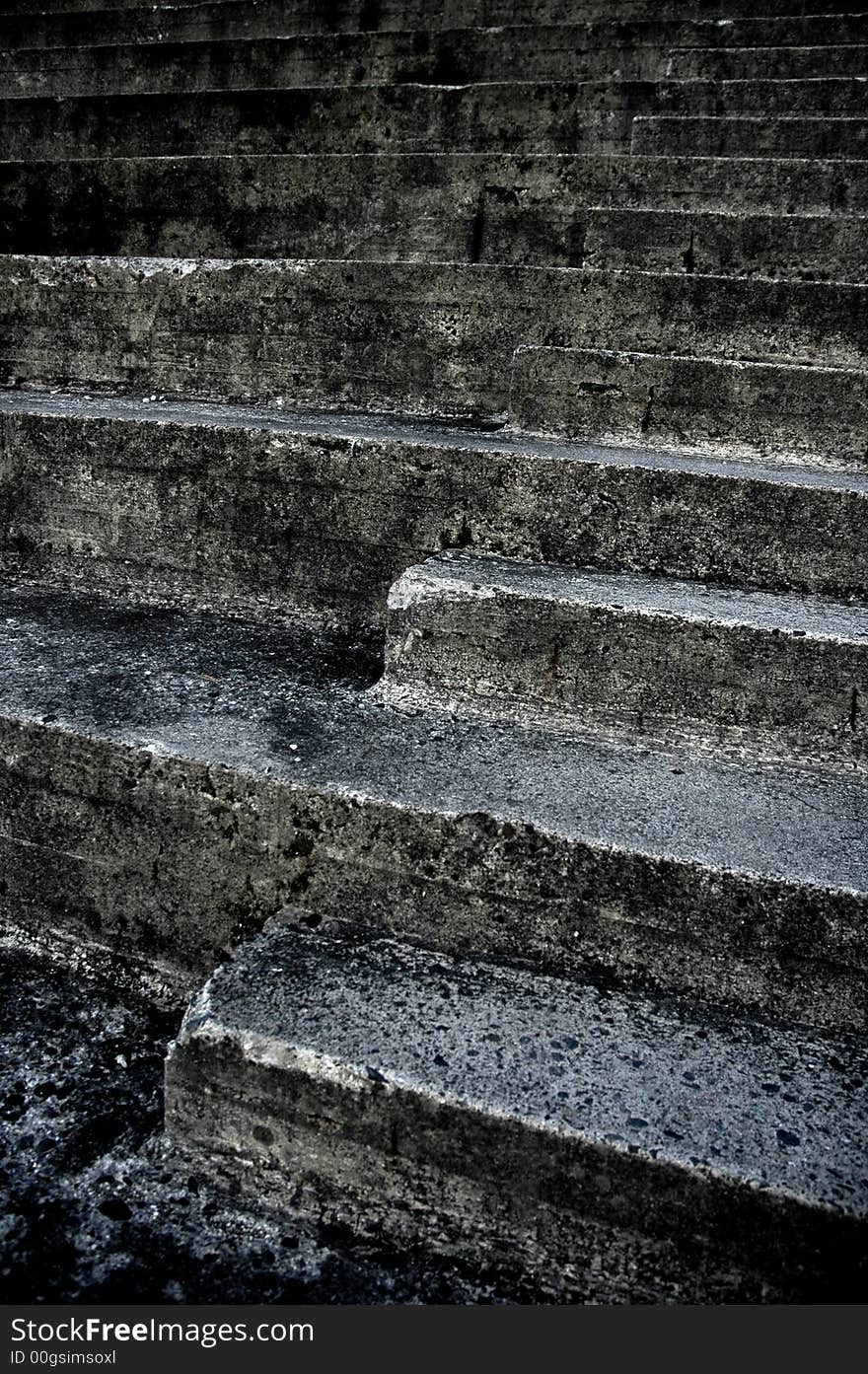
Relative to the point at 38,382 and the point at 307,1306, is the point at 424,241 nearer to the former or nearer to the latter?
the point at 38,382

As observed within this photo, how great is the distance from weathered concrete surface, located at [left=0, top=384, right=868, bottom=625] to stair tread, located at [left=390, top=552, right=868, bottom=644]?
0.13 metres

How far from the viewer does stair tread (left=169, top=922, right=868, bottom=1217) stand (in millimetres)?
1312

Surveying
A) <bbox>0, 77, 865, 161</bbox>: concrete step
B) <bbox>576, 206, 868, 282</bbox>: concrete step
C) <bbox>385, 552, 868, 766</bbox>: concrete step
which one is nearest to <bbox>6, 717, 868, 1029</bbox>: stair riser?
<bbox>385, 552, 868, 766</bbox>: concrete step

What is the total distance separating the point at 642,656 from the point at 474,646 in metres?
0.38

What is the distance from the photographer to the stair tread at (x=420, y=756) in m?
1.67

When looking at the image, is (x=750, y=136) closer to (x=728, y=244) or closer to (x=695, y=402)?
(x=728, y=244)

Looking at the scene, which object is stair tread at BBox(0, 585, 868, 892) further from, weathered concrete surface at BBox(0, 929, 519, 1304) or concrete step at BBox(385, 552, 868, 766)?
weathered concrete surface at BBox(0, 929, 519, 1304)

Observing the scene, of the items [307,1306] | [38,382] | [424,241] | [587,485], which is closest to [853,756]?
[587,485]

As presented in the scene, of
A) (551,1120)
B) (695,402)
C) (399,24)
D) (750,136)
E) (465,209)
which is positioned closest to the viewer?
(551,1120)

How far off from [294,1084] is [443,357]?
7.67 ft

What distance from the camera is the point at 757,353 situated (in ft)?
9.57

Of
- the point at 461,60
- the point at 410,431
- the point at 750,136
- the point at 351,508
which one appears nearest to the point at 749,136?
the point at 750,136

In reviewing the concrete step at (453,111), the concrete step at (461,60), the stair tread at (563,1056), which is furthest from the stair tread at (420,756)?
the concrete step at (461,60)

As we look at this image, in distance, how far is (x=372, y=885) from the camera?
5.86ft
